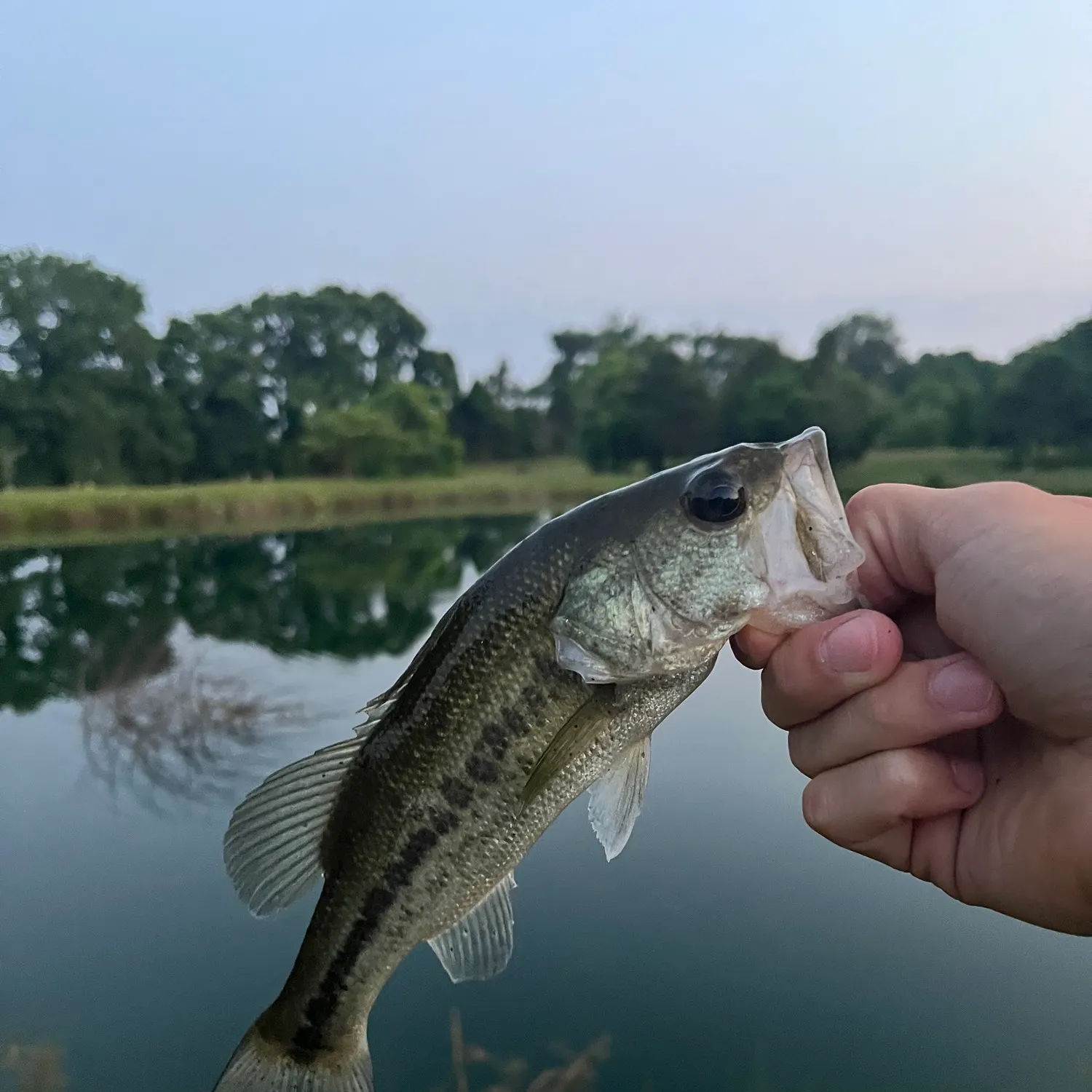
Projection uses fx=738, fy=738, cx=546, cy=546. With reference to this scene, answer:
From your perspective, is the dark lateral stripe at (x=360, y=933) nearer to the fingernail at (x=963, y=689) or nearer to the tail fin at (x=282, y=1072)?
the tail fin at (x=282, y=1072)

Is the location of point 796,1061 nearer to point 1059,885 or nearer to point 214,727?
Answer: point 1059,885

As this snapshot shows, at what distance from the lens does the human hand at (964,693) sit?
1.66 meters

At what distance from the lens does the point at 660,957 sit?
6.46m

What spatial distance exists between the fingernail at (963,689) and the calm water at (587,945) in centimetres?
516

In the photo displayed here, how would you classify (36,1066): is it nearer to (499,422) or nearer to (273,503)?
(273,503)

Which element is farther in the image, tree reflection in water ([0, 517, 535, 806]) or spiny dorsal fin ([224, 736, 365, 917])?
tree reflection in water ([0, 517, 535, 806])

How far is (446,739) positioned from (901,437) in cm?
1405

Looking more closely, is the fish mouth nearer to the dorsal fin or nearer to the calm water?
the dorsal fin

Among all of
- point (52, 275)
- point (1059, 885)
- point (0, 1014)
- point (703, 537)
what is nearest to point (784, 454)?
point (703, 537)

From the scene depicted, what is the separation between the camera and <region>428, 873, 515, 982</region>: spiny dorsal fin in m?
1.89

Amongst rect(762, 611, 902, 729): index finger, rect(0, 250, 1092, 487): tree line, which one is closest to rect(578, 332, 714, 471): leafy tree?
rect(0, 250, 1092, 487): tree line

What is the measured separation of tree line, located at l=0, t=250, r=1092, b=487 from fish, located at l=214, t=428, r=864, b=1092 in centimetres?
1100

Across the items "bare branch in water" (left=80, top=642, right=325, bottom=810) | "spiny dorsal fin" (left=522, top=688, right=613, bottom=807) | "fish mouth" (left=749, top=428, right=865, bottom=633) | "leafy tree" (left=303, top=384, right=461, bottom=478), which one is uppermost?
"leafy tree" (left=303, top=384, right=461, bottom=478)

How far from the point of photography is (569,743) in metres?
1.69
